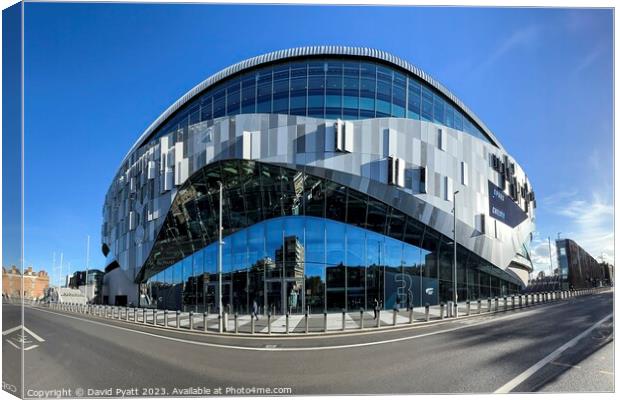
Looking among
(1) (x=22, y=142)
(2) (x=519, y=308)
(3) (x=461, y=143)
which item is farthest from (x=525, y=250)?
(1) (x=22, y=142)

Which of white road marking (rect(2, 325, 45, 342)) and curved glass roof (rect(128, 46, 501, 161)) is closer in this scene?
white road marking (rect(2, 325, 45, 342))

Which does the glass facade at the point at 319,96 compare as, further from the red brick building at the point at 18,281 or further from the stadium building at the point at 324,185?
the red brick building at the point at 18,281

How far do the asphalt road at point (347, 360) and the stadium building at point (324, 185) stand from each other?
3.05 meters

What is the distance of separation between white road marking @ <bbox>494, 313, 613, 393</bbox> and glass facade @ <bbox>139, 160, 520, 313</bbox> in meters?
3.66

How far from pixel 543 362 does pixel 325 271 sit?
7402mm

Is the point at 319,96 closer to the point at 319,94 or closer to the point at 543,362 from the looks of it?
the point at 319,94

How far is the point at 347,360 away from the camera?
7688 millimetres

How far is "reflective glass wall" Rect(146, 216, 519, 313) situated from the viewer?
12547 millimetres

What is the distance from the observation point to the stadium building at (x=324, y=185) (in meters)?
12.2

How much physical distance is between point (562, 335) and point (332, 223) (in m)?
7.68

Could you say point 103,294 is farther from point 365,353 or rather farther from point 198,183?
point 365,353

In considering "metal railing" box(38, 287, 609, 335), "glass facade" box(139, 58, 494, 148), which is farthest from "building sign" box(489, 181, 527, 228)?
"glass facade" box(139, 58, 494, 148)

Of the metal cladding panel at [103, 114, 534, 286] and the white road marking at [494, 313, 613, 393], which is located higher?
the metal cladding panel at [103, 114, 534, 286]

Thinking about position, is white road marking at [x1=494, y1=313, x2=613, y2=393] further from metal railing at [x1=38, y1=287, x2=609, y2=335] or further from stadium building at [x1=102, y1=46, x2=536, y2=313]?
stadium building at [x1=102, y1=46, x2=536, y2=313]
